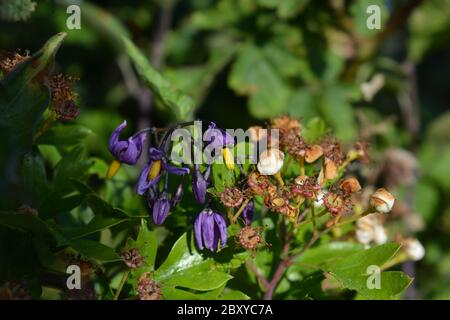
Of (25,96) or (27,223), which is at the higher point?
(25,96)

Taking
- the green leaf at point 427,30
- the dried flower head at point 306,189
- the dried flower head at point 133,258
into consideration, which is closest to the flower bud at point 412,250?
the dried flower head at point 306,189

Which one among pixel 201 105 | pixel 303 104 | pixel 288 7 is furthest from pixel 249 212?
pixel 201 105

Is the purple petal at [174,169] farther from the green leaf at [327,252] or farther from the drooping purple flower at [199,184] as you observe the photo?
the green leaf at [327,252]

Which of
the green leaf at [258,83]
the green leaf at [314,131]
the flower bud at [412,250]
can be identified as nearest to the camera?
the green leaf at [314,131]

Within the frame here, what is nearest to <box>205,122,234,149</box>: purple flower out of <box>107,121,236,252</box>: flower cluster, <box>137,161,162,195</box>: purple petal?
<box>107,121,236,252</box>: flower cluster

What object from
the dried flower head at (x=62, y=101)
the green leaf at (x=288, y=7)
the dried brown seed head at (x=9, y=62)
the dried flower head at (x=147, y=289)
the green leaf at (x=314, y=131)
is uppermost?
the green leaf at (x=288, y=7)

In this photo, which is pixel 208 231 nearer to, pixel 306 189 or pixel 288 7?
pixel 306 189
